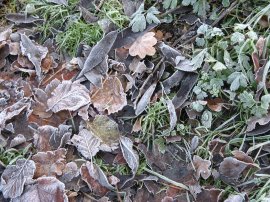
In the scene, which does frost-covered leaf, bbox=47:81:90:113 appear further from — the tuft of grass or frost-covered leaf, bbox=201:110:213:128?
frost-covered leaf, bbox=201:110:213:128

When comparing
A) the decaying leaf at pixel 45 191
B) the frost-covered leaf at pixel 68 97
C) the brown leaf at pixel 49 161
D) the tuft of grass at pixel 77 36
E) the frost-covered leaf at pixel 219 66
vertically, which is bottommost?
the decaying leaf at pixel 45 191

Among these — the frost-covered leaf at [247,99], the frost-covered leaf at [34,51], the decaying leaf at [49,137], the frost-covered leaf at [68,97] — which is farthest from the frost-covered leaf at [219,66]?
the frost-covered leaf at [34,51]

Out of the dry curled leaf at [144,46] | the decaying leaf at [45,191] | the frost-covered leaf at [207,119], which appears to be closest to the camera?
the decaying leaf at [45,191]

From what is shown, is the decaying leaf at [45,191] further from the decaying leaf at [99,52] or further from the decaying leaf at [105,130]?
the decaying leaf at [99,52]

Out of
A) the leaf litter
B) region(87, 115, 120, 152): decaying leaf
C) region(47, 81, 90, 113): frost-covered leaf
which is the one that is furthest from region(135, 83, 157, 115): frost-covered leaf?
region(47, 81, 90, 113): frost-covered leaf

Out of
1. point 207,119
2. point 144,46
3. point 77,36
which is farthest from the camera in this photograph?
point 77,36

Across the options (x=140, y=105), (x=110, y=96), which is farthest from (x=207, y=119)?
(x=110, y=96)

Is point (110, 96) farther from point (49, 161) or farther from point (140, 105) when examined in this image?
point (49, 161)
